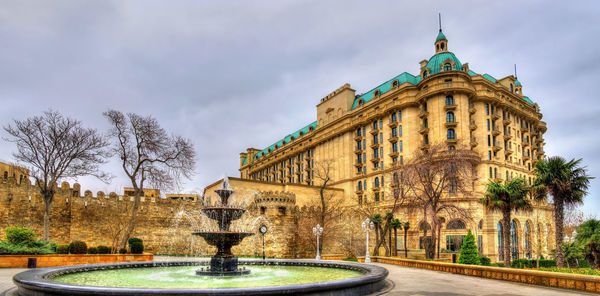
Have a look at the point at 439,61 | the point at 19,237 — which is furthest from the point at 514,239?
the point at 19,237

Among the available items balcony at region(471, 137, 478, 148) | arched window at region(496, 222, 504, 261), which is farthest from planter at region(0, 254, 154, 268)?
balcony at region(471, 137, 478, 148)

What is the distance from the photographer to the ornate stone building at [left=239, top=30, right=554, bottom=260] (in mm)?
48375

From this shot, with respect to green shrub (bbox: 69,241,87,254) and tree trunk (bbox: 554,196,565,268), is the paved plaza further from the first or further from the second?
tree trunk (bbox: 554,196,565,268)

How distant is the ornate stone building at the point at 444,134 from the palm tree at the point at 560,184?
50.9ft

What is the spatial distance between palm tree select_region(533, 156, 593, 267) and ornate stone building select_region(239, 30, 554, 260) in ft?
50.9

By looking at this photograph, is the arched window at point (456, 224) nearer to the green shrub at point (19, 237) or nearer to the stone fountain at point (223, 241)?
the stone fountain at point (223, 241)

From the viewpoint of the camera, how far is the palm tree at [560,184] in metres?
25.8

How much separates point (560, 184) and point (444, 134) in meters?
23.3

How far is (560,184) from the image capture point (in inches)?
1018

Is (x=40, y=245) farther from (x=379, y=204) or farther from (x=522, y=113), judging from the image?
(x=522, y=113)

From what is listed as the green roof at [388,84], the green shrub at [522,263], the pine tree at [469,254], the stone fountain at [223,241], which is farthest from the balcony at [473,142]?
the stone fountain at [223,241]

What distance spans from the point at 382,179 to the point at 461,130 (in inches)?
Result: 522

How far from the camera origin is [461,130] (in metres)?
48.4

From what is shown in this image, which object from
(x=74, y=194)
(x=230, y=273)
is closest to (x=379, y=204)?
(x=74, y=194)
